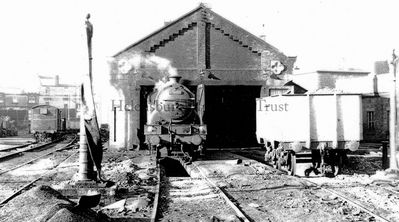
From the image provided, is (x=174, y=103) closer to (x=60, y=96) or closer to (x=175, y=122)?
(x=175, y=122)

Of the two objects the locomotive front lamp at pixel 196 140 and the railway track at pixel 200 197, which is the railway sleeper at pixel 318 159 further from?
the locomotive front lamp at pixel 196 140

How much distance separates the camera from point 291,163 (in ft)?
36.0

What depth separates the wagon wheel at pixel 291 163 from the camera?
1073 centimetres

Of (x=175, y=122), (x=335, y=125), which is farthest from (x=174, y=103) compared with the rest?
(x=335, y=125)

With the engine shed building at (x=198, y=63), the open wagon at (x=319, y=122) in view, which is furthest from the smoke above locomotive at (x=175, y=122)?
the engine shed building at (x=198, y=63)

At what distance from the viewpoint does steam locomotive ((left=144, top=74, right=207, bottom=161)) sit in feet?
45.4

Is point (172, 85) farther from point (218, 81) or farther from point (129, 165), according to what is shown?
point (218, 81)

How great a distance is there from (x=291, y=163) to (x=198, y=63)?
10744 mm

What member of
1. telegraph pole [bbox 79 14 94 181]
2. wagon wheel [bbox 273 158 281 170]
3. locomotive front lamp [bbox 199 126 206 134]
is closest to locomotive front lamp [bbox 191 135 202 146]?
locomotive front lamp [bbox 199 126 206 134]

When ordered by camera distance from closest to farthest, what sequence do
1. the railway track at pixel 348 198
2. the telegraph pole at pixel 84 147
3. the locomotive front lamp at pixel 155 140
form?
the railway track at pixel 348 198 → the telegraph pole at pixel 84 147 → the locomotive front lamp at pixel 155 140

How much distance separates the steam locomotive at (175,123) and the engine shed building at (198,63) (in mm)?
5029

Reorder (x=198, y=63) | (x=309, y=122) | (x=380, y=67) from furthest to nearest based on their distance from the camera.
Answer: (x=380, y=67) < (x=198, y=63) < (x=309, y=122)

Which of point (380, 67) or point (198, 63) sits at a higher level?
point (380, 67)

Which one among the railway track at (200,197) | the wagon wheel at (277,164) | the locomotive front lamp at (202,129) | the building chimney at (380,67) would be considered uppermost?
the building chimney at (380,67)
